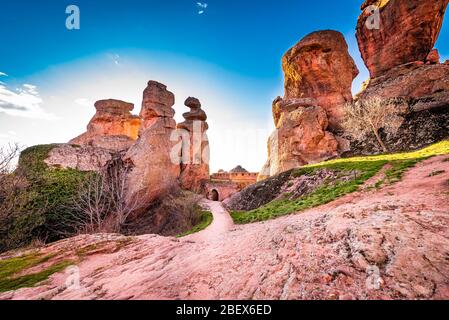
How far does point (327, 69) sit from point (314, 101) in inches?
189

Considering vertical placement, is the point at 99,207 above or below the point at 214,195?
above

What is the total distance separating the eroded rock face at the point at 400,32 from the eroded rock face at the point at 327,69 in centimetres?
345

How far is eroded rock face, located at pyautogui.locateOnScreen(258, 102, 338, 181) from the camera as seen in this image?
942 inches

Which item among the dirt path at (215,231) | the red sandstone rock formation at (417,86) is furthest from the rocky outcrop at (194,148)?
the red sandstone rock formation at (417,86)

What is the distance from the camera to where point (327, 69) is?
27.1m

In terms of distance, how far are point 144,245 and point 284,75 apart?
106ft

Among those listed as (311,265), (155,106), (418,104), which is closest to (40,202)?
(155,106)

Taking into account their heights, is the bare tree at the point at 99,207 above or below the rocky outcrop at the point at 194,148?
below

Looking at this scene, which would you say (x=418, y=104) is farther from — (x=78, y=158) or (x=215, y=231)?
(x=78, y=158)

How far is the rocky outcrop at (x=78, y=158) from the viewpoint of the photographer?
52.2 ft

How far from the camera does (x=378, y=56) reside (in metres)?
27.7

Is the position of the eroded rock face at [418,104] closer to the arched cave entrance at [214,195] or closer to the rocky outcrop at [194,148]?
the arched cave entrance at [214,195]
